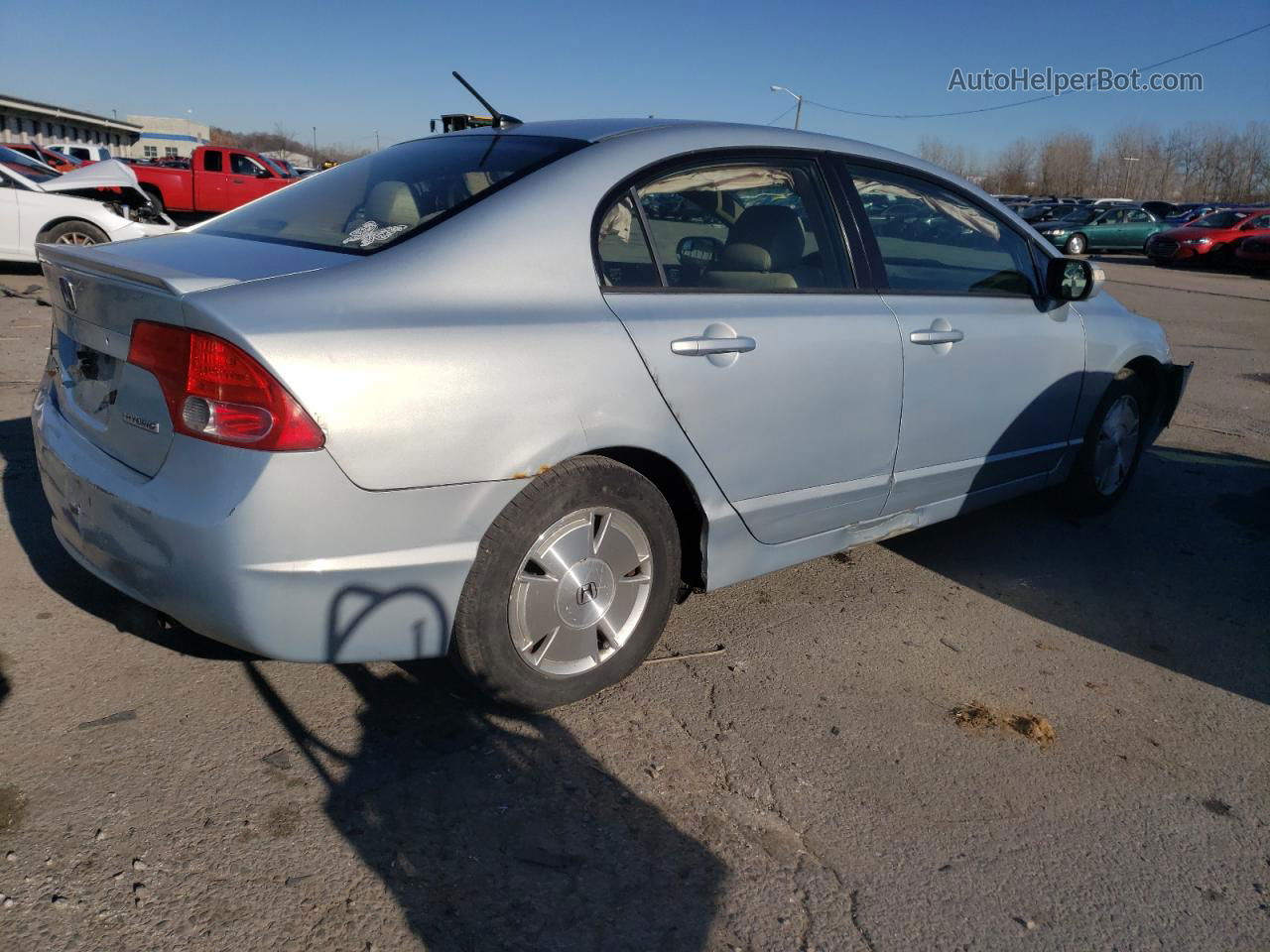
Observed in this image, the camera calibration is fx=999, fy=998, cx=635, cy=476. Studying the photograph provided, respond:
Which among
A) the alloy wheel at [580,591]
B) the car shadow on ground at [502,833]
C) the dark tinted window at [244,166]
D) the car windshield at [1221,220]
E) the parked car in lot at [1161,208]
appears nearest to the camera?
the car shadow on ground at [502,833]

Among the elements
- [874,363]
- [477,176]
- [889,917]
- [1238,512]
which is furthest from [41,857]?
[1238,512]

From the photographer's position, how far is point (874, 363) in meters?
3.41

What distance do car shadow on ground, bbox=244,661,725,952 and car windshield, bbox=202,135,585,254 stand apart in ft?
4.39

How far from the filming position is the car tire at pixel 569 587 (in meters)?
2.61

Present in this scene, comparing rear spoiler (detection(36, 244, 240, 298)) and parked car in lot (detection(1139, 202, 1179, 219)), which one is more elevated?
rear spoiler (detection(36, 244, 240, 298))

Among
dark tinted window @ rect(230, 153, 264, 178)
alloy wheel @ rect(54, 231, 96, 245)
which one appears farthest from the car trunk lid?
dark tinted window @ rect(230, 153, 264, 178)

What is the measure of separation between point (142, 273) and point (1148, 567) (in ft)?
13.6

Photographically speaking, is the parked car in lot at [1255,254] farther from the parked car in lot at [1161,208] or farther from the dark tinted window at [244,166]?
the dark tinted window at [244,166]

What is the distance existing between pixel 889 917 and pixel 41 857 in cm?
187

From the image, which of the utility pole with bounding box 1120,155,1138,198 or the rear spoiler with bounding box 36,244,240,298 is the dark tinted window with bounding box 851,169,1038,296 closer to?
the rear spoiler with bounding box 36,244,240,298

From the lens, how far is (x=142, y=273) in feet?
8.03

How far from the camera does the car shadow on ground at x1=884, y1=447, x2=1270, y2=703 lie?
3717 millimetres

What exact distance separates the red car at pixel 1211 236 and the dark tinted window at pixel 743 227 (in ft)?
82.0

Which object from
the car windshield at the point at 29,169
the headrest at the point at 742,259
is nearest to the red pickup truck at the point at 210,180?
the car windshield at the point at 29,169
